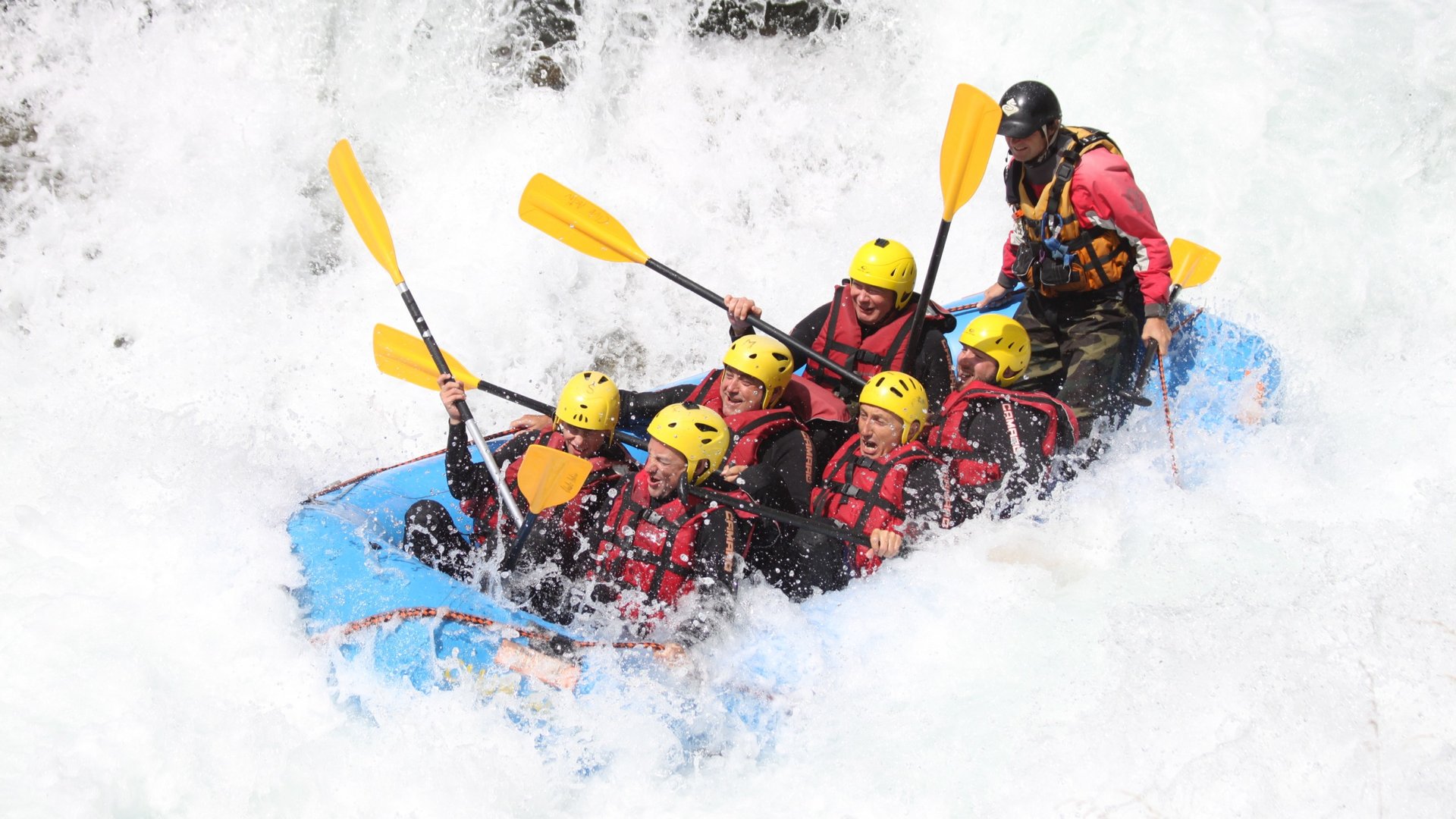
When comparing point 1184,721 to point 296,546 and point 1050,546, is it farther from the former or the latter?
point 296,546

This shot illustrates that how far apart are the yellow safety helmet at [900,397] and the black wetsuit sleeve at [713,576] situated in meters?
A: 0.62

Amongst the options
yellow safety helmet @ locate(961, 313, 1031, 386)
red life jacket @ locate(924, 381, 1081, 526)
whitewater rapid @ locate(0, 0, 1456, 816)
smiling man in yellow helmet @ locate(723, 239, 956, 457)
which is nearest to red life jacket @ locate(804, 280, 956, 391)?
smiling man in yellow helmet @ locate(723, 239, 956, 457)

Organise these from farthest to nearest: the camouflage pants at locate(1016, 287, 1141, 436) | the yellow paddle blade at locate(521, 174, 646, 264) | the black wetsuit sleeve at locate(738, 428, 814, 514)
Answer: the yellow paddle blade at locate(521, 174, 646, 264) → the camouflage pants at locate(1016, 287, 1141, 436) → the black wetsuit sleeve at locate(738, 428, 814, 514)

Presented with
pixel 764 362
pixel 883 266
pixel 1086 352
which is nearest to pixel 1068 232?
pixel 1086 352

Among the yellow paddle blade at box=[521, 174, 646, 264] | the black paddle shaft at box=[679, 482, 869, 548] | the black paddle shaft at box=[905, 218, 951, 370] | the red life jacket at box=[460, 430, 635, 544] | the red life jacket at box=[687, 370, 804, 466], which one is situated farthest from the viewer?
the yellow paddle blade at box=[521, 174, 646, 264]

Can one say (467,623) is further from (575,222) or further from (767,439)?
(575,222)

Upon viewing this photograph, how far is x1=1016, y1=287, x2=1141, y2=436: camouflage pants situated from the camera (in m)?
3.61

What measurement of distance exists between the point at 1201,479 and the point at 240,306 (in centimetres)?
476

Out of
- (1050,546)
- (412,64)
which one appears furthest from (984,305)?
(412,64)

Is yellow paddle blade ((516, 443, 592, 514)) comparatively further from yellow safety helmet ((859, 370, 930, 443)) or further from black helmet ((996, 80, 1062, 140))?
black helmet ((996, 80, 1062, 140))

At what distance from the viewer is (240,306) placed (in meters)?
5.86

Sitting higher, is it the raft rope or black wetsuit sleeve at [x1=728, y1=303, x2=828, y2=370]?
black wetsuit sleeve at [x1=728, y1=303, x2=828, y2=370]

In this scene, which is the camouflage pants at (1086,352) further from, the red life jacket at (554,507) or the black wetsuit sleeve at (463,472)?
the black wetsuit sleeve at (463,472)

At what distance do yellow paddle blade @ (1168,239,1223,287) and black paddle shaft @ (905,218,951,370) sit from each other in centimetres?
104
